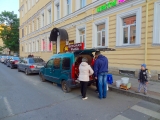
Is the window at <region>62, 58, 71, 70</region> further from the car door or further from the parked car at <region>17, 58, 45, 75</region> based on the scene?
A: the parked car at <region>17, 58, 45, 75</region>

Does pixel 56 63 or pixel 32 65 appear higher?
pixel 56 63

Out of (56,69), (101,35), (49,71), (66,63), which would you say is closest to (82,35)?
(101,35)

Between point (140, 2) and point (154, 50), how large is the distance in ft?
10.0

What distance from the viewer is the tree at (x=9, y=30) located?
3941cm

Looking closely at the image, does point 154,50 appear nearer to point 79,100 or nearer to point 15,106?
point 79,100

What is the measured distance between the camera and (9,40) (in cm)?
3981

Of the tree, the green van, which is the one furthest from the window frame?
the tree

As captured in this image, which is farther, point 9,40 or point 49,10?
point 9,40

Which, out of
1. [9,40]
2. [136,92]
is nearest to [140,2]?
[136,92]

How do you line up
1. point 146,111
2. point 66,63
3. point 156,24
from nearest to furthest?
point 146,111 → point 66,63 → point 156,24

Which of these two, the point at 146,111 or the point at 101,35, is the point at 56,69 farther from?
the point at 101,35

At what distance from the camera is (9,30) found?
40094mm

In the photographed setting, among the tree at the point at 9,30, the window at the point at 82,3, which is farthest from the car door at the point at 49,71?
the tree at the point at 9,30

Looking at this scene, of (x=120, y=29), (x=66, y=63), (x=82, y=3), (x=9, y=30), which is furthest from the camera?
(x=9, y=30)
